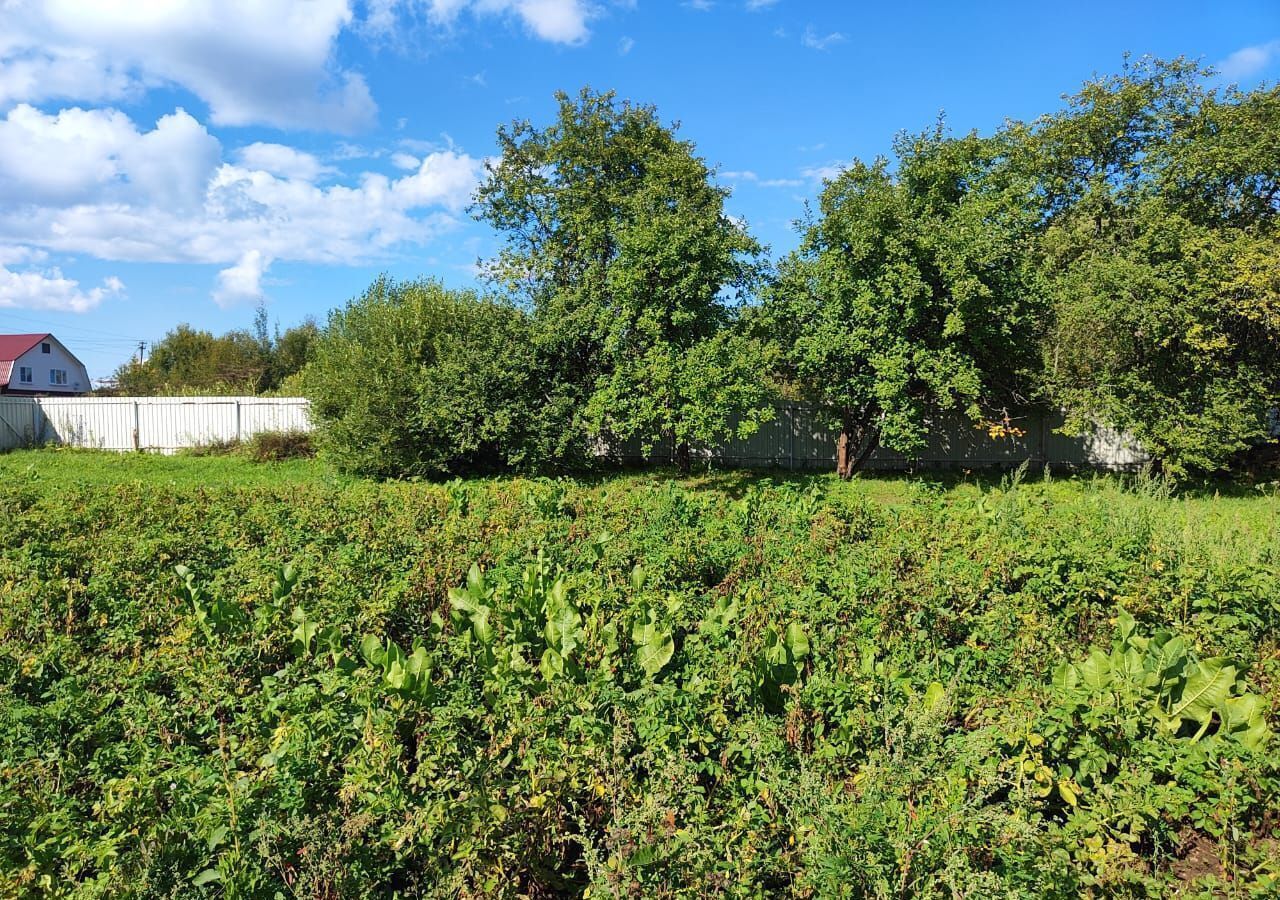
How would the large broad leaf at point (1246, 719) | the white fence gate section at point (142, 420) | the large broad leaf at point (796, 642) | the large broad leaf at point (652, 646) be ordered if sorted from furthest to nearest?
1. the white fence gate section at point (142, 420)
2. the large broad leaf at point (796, 642)
3. the large broad leaf at point (652, 646)
4. the large broad leaf at point (1246, 719)

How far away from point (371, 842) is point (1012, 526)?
5.59 meters

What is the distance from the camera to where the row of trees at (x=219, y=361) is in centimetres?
3616

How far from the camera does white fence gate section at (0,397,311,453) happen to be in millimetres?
18781

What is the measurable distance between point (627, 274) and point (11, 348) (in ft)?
131

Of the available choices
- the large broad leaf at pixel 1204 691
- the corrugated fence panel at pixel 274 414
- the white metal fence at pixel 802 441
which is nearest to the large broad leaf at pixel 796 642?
the large broad leaf at pixel 1204 691

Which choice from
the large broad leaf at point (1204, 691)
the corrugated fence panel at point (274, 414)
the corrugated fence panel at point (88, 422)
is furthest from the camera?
the corrugated fence panel at point (88, 422)

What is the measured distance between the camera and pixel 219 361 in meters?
38.2

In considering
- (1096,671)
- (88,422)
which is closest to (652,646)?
(1096,671)

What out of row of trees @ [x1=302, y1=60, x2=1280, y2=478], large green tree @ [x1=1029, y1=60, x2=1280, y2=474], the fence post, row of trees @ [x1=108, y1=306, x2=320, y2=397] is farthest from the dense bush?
row of trees @ [x1=108, y1=306, x2=320, y2=397]

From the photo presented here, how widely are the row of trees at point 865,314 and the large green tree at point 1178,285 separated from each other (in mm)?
50

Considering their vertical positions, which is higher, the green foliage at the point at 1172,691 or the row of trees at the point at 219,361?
the row of trees at the point at 219,361

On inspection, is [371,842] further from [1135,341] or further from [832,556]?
[1135,341]

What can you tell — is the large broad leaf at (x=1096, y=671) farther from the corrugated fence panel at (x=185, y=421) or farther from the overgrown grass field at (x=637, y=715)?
the corrugated fence panel at (x=185, y=421)

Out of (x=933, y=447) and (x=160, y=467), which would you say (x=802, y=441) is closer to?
(x=933, y=447)
